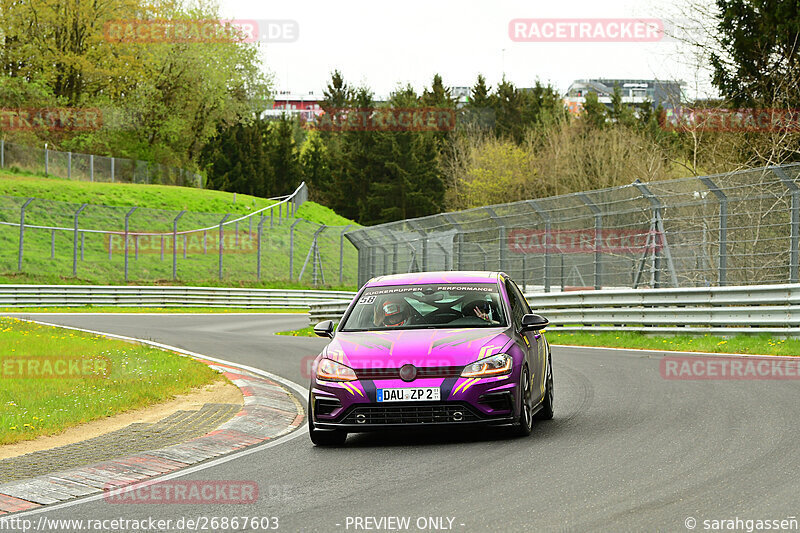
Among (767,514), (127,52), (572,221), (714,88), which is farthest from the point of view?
(127,52)

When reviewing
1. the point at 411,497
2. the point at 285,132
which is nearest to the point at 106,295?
the point at 411,497

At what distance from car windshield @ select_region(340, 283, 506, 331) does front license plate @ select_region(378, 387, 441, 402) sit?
98 cm

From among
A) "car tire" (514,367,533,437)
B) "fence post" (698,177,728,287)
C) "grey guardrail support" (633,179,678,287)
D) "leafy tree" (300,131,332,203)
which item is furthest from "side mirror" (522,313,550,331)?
"leafy tree" (300,131,332,203)

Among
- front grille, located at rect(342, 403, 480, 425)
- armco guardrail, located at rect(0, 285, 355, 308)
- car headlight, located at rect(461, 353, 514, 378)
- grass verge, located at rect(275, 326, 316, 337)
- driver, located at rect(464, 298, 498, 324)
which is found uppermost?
driver, located at rect(464, 298, 498, 324)

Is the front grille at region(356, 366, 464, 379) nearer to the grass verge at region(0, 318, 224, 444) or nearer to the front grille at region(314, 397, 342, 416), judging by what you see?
the front grille at region(314, 397, 342, 416)

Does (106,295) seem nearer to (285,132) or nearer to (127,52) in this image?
(127,52)

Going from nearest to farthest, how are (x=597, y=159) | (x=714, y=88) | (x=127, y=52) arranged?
(x=714, y=88), (x=597, y=159), (x=127, y=52)

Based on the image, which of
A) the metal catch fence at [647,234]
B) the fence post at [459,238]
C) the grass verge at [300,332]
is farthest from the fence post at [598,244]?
the grass verge at [300,332]

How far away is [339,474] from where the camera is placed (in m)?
7.51

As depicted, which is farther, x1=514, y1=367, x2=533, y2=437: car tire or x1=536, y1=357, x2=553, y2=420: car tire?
x1=536, y1=357, x2=553, y2=420: car tire

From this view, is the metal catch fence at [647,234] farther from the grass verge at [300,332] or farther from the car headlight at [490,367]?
the car headlight at [490,367]

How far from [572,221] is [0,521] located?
18180mm

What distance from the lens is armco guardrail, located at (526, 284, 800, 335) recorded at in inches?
680

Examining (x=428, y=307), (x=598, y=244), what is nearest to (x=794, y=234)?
(x=598, y=244)
